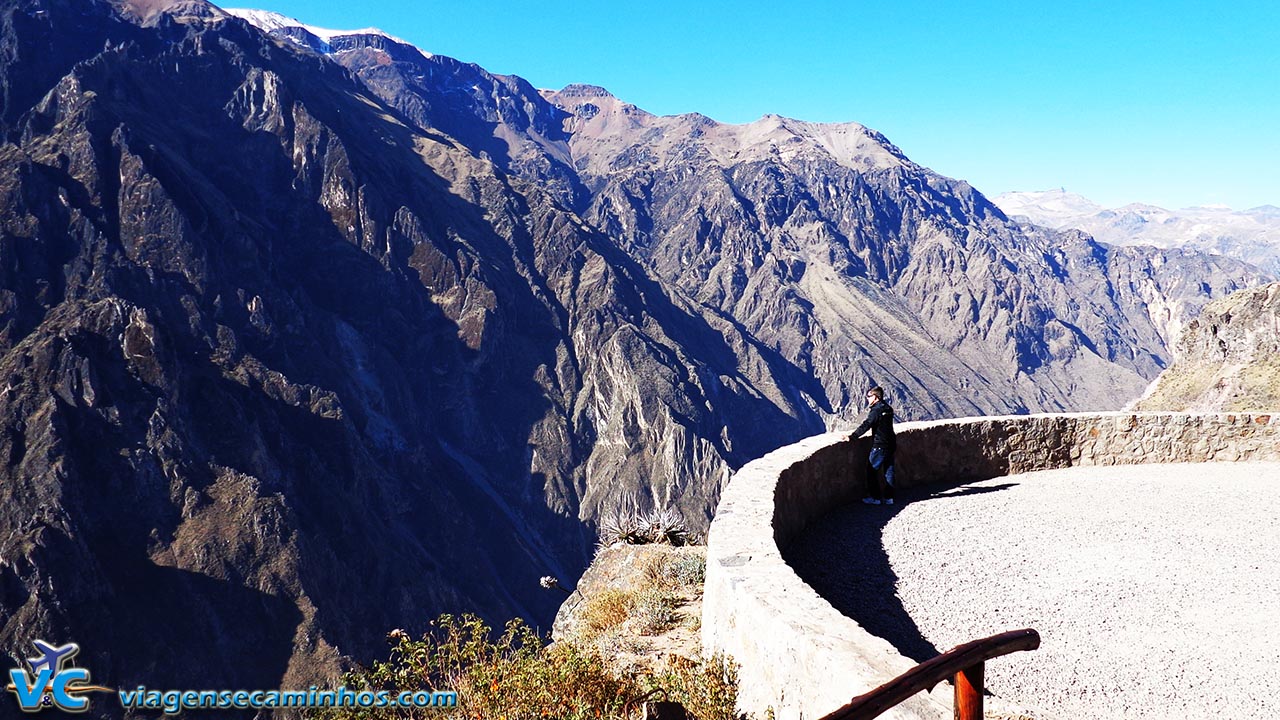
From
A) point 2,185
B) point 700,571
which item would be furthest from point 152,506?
point 700,571

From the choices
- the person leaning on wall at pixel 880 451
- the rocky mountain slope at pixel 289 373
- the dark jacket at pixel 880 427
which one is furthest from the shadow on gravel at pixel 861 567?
the rocky mountain slope at pixel 289 373

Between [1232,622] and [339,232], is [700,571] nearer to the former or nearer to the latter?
[1232,622]

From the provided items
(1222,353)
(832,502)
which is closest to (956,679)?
(832,502)

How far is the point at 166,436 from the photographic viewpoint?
73688 mm

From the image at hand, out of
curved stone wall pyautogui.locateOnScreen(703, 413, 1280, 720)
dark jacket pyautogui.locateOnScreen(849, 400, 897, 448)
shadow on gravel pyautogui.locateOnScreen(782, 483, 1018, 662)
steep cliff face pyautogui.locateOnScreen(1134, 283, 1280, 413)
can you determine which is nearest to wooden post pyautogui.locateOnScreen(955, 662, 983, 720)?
curved stone wall pyautogui.locateOnScreen(703, 413, 1280, 720)

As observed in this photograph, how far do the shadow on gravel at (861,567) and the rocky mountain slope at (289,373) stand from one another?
208 feet

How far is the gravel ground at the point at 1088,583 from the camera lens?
485 centimetres

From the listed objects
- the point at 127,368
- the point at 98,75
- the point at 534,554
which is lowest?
the point at 534,554

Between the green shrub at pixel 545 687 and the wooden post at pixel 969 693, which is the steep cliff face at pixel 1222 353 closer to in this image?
the green shrub at pixel 545 687

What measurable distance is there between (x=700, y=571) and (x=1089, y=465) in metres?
5.77

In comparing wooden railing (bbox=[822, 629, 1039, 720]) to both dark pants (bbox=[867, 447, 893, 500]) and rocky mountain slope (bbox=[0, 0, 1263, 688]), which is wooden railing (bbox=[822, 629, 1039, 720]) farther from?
Result: rocky mountain slope (bbox=[0, 0, 1263, 688])

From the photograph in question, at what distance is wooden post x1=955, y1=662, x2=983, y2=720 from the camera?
274 cm

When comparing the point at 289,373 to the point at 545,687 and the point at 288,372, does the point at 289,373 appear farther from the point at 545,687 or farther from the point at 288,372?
the point at 545,687

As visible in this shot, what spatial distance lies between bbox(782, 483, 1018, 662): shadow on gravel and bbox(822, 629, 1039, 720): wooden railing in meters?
2.64
